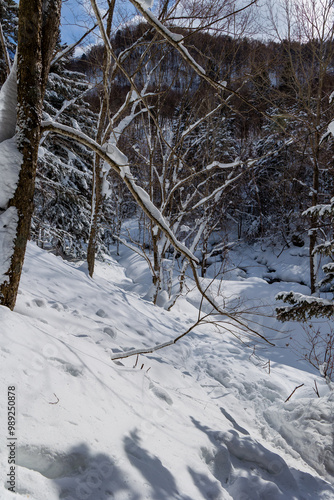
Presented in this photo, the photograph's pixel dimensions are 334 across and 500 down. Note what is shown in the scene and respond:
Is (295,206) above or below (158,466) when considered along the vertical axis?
above

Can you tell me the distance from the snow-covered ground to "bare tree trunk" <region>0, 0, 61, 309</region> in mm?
403

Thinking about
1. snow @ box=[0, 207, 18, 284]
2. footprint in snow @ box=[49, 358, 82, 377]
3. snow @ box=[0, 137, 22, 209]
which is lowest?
footprint in snow @ box=[49, 358, 82, 377]

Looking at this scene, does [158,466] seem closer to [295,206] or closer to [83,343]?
[83,343]

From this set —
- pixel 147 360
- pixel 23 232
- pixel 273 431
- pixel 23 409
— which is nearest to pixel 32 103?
pixel 23 232

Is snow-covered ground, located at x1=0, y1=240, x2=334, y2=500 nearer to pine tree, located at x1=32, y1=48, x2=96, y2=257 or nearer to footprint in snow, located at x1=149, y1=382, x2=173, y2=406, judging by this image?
footprint in snow, located at x1=149, y1=382, x2=173, y2=406

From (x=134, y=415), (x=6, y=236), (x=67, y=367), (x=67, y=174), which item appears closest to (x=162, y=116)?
(x=67, y=174)

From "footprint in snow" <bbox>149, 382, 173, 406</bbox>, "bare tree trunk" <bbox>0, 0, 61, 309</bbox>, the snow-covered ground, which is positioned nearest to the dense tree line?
"bare tree trunk" <bbox>0, 0, 61, 309</bbox>

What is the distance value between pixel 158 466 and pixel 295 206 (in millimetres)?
17901

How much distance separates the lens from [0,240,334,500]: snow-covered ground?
113 centimetres

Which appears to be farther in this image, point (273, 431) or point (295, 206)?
point (295, 206)

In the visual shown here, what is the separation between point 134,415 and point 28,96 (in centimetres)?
199

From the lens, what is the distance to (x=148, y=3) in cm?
111

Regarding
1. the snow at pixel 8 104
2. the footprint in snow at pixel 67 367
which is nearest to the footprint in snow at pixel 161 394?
the footprint in snow at pixel 67 367

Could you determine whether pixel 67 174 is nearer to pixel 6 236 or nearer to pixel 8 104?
pixel 8 104
